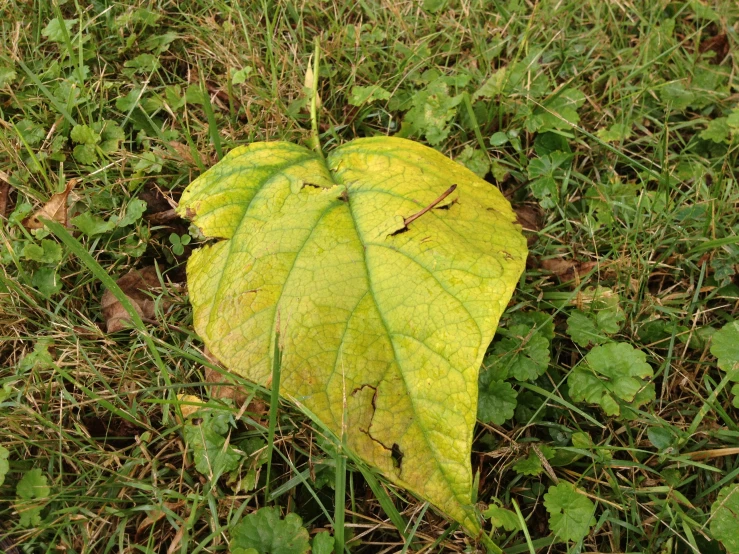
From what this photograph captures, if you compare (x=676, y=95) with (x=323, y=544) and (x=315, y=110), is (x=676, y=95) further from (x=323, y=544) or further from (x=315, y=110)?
(x=323, y=544)

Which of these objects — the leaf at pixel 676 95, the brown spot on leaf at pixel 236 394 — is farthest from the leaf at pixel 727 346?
the brown spot on leaf at pixel 236 394

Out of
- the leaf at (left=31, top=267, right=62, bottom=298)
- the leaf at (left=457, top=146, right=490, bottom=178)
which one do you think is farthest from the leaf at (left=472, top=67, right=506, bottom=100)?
the leaf at (left=31, top=267, right=62, bottom=298)

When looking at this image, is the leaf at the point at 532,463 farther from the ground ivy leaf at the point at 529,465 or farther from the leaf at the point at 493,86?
the leaf at the point at 493,86

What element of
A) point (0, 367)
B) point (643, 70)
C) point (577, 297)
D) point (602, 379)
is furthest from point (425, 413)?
point (643, 70)

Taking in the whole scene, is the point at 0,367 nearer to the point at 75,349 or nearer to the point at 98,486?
the point at 75,349

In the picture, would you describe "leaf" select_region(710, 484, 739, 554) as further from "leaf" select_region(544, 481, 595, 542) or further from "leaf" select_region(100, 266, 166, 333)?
"leaf" select_region(100, 266, 166, 333)

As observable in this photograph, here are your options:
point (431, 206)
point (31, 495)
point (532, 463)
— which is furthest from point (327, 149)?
point (31, 495)
